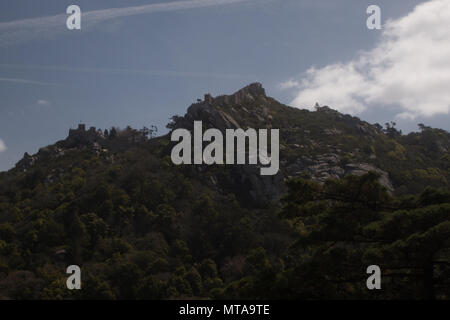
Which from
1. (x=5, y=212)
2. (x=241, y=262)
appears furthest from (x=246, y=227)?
(x=5, y=212)

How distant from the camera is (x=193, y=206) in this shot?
4559 centimetres

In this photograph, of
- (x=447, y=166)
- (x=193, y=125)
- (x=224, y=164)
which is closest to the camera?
(x=224, y=164)

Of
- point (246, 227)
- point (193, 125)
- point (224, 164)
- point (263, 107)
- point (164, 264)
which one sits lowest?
point (164, 264)

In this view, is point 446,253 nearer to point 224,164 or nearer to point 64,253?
point 64,253

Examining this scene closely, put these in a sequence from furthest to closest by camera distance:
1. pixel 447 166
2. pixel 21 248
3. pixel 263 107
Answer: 1. pixel 263 107
2. pixel 447 166
3. pixel 21 248

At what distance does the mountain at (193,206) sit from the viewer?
12.9 meters

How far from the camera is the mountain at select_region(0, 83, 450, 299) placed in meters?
12.9

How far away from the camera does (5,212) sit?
45.8 m

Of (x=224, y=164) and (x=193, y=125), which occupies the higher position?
(x=193, y=125)
